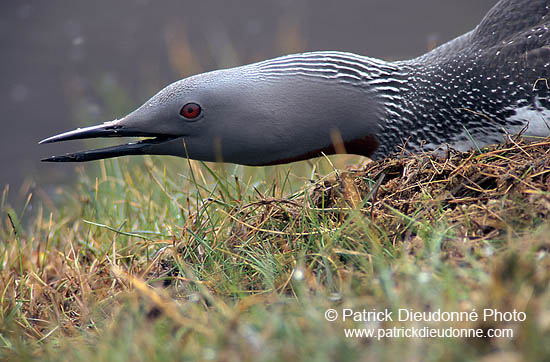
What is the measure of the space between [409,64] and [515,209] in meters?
1.56

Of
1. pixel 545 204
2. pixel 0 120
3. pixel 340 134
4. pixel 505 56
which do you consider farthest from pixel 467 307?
pixel 0 120

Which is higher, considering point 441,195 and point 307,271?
point 441,195

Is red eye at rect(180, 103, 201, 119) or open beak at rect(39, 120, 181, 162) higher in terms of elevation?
red eye at rect(180, 103, 201, 119)

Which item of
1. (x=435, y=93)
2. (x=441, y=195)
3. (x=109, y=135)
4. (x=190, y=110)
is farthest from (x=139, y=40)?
(x=441, y=195)

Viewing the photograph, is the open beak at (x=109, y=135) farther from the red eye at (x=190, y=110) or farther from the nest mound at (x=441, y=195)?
the nest mound at (x=441, y=195)

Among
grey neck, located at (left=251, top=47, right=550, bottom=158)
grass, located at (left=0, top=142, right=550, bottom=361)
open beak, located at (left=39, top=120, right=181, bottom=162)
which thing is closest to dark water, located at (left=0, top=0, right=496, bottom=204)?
grey neck, located at (left=251, top=47, right=550, bottom=158)

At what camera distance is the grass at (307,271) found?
1.92 metres

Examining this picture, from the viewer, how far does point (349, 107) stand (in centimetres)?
364

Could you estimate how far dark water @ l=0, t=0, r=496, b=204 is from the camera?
26.8ft
